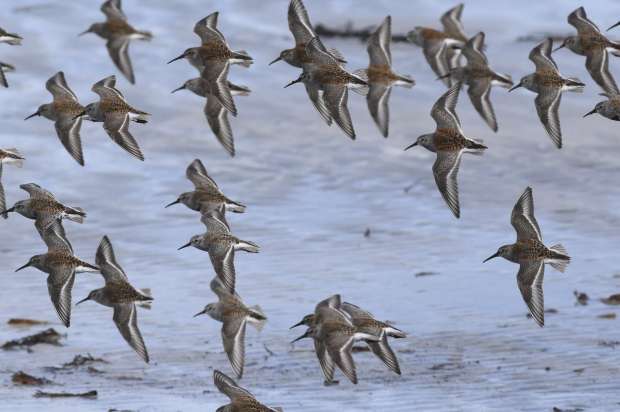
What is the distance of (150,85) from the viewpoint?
1680 centimetres

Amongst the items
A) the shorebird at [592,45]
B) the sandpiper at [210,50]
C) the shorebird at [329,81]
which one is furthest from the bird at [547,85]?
the sandpiper at [210,50]

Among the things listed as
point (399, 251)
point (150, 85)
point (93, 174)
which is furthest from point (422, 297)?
point (150, 85)

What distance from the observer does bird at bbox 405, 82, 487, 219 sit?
9.53 meters

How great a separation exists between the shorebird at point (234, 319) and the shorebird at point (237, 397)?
1.40 feet

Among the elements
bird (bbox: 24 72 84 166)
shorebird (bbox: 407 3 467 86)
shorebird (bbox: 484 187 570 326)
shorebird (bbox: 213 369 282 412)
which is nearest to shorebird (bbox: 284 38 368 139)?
shorebird (bbox: 484 187 570 326)

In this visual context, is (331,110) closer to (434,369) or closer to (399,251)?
(434,369)

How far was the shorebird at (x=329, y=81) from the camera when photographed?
9406 mm

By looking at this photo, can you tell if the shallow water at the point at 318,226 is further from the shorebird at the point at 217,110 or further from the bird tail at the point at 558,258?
the shorebird at the point at 217,110

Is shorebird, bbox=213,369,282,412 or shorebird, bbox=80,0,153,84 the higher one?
shorebird, bbox=80,0,153,84

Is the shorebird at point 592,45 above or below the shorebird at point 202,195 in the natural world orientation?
above

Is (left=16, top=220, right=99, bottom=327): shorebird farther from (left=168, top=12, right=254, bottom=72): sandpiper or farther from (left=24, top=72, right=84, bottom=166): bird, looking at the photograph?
(left=168, top=12, right=254, bottom=72): sandpiper

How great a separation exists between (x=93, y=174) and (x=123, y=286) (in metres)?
5.28

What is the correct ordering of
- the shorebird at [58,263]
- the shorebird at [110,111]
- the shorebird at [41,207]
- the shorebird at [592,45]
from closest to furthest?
1. the shorebird at [58,263]
2. the shorebird at [41,207]
3. the shorebird at [110,111]
4. the shorebird at [592,45]

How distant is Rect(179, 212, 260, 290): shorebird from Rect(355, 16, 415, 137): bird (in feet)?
4.28
